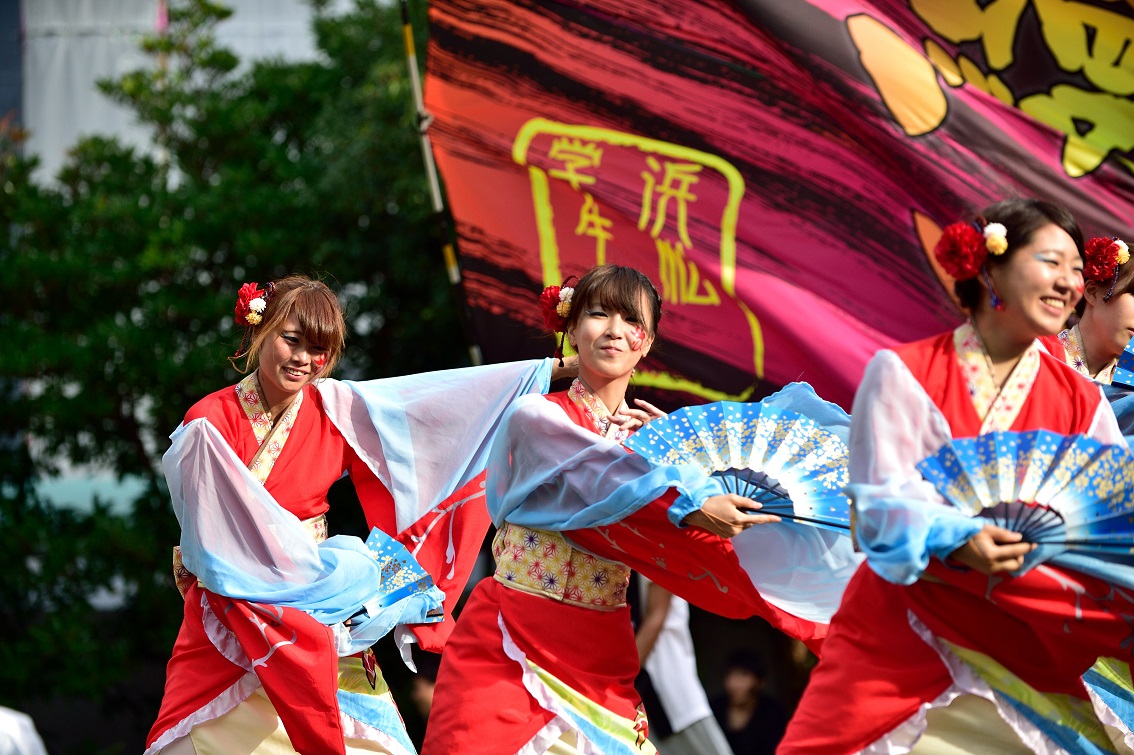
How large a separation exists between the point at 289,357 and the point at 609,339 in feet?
2.82

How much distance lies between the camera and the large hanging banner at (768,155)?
540 centimetres

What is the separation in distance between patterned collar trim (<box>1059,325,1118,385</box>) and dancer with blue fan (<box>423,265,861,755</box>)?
2.88ft

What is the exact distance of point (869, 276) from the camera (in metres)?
5.39

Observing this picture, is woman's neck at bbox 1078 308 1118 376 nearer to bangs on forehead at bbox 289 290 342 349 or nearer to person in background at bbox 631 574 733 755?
bangs on forehead at bbox 289 290 342 349

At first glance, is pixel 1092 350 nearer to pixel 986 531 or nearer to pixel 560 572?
pixel 986 531

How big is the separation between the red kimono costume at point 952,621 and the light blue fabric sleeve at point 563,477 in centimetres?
50

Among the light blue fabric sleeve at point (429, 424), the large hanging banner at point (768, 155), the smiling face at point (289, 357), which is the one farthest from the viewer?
the large hanging banner at point (768, 155)

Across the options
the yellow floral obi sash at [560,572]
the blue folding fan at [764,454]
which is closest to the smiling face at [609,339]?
the blue folding fan at [764,454]

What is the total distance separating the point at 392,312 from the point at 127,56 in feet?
14.0

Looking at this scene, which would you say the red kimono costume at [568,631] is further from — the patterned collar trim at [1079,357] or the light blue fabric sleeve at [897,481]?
the patterned collar trim at [1079,357]

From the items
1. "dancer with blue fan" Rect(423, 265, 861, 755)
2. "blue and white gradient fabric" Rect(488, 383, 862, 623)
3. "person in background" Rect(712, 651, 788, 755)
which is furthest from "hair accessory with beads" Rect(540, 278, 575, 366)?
"person in background" Rect(712, 651, 788, 755)

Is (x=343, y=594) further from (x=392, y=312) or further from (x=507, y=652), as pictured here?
(x=392, y=312)

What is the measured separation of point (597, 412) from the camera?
3.29 metres

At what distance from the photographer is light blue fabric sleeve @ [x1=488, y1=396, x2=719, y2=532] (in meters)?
2.98
